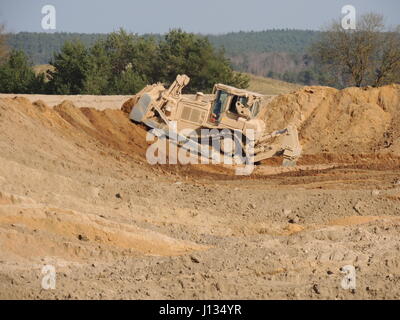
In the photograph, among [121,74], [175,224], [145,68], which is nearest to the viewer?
[175,224]

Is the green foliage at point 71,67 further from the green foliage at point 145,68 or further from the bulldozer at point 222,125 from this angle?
the bulldozer at point 222,125

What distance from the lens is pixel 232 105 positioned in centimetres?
2384

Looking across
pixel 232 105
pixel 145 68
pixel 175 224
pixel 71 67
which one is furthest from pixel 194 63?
pixel 175 224

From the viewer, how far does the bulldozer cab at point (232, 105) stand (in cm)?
2348

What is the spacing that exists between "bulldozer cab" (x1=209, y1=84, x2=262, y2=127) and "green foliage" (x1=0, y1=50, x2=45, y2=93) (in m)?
26.2

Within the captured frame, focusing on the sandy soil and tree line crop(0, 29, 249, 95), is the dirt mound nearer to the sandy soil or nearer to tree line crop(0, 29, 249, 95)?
the sandy soil

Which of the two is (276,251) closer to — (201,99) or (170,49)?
(201,99)

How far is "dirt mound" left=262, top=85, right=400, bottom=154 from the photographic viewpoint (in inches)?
1141

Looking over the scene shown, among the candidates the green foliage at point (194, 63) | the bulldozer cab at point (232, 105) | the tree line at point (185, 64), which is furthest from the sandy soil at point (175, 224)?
the green foliage at point (194, 63)

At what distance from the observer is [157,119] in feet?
83.0

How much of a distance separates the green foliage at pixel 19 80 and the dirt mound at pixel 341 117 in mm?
20115

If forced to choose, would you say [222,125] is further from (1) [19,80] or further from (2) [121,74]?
(2) [121,74]

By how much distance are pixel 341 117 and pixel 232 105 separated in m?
8.01
